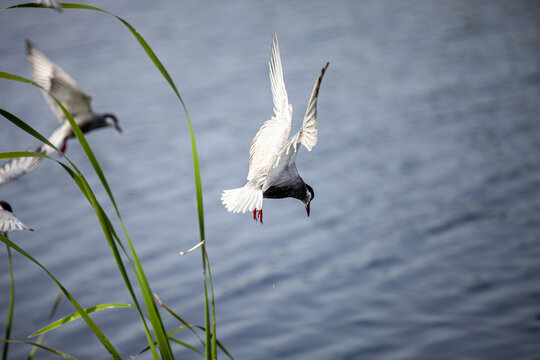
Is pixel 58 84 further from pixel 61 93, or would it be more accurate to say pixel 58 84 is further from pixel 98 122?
pixel 98 122

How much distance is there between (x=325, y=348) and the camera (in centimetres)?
668

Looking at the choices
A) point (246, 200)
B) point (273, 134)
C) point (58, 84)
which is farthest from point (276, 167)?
point (58, 84)

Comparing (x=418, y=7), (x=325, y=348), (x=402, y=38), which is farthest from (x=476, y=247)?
(x=418, y=7)

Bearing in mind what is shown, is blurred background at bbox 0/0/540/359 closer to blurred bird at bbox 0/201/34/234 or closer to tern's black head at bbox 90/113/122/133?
tern's black head at bbox 90/113/122/133

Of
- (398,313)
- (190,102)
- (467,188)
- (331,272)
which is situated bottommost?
(398,313)

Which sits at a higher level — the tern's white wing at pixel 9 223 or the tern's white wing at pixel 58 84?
the tern's white wing at pixel 58 84

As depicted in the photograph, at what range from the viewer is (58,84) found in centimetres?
547

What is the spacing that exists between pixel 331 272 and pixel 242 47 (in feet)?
33.1

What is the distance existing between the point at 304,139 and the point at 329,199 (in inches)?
298

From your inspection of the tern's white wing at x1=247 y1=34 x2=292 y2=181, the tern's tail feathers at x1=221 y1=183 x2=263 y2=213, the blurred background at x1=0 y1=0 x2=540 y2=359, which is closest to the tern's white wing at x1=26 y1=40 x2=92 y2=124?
the blurred background at x1=0 y1=0 x2=540 y2=359

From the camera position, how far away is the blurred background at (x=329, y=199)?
7145 mm

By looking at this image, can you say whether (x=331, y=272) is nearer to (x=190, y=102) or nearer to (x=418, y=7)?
(x=190, y=102)

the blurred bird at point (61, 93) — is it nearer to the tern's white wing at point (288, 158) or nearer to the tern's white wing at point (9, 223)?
the tern's white wing at point (9, 223)

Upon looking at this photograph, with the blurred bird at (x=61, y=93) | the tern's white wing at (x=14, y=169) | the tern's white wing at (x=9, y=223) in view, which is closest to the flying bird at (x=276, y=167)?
the tern's white wing at (x=9, y=223)
